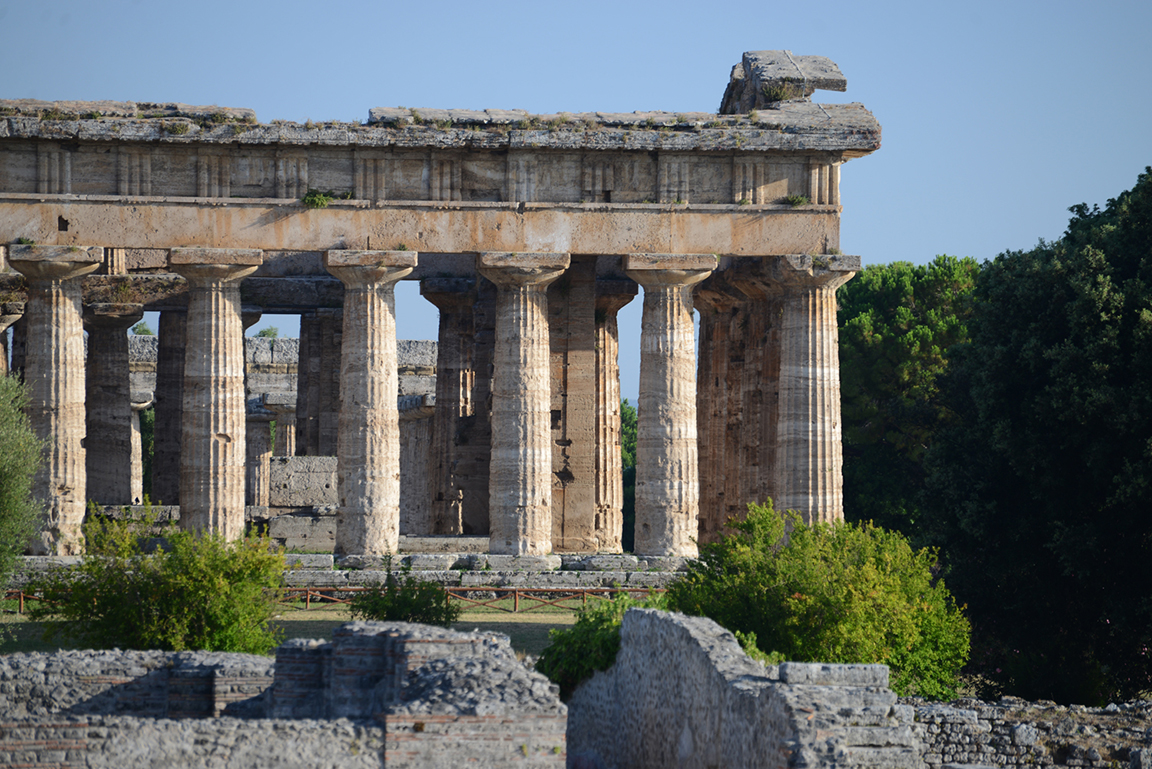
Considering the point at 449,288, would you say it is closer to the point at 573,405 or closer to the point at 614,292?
the point at 614,292

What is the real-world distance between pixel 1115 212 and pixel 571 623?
14774 millimetres

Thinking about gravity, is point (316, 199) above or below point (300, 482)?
above

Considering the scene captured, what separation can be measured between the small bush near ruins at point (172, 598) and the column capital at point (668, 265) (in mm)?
11796

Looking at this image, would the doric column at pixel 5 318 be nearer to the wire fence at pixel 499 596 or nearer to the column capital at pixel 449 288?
the column capital at pixel 449 288

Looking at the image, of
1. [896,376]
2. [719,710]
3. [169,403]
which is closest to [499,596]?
[719,710]

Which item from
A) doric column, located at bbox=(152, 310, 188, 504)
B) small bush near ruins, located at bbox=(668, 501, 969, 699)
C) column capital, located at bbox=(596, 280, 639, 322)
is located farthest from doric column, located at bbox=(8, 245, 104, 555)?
small bush near ruins, located at bbox=(668, 501, 969, 699)

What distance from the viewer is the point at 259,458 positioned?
4291 cm

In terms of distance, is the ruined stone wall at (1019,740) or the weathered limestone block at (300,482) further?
the weathered limestone block at (300,482)

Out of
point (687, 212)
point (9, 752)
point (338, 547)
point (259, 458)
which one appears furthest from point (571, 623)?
point (259, 458)

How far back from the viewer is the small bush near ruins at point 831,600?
21453 mm

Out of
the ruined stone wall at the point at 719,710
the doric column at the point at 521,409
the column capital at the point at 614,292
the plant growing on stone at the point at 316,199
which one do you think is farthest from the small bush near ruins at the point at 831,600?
the column capital at the point at 614,292

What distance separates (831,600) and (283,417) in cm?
3076

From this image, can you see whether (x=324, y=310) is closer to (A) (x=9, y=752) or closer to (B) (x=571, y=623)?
(B) (x=571, y=623)

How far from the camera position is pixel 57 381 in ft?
101
